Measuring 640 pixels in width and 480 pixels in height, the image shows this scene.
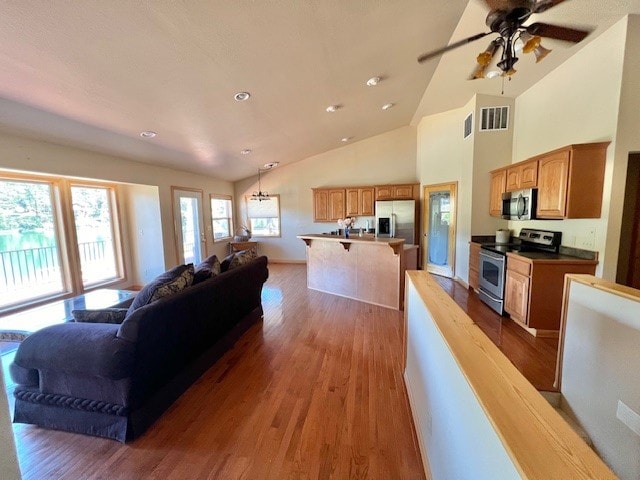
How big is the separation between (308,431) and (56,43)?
10.6 ft

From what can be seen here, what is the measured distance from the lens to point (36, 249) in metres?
4.03

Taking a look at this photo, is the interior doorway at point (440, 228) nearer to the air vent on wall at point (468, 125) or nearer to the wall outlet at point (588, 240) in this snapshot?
the air vent on wall at point (468, 125)

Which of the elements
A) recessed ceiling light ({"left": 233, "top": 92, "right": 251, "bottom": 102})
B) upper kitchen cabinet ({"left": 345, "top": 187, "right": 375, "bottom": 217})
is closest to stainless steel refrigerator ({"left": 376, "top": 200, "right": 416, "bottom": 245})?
upper kitchen cabinet ({"left": 345, "top": 187, "right": 375, "bottom": 217})

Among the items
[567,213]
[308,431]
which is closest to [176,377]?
[308,431]

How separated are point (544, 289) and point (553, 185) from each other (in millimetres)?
1215

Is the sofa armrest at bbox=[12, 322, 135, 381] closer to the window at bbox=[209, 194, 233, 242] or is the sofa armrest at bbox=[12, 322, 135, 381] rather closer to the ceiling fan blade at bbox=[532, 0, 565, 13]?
the ceiling fan blade at bbox=[532, 0, 565, 13]

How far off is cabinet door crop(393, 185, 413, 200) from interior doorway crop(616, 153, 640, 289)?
3.67 metres

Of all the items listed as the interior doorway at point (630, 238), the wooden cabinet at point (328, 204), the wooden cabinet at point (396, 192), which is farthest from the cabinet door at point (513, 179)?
the wooden cabinet at point (328, 204)

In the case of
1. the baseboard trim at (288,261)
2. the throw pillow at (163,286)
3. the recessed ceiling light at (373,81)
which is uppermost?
the recessed ceiling light at (373,81)

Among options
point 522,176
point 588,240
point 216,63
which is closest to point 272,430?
point 216,63

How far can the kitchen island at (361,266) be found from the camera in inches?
153

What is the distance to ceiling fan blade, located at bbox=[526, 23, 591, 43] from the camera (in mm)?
1860

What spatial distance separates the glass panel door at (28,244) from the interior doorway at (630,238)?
24.7 ft

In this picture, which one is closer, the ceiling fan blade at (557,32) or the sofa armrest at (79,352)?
the sofa armrest at (79,352)
